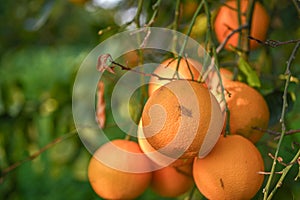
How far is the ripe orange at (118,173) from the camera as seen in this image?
2.78 ft

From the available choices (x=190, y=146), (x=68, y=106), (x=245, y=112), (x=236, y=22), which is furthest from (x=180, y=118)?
(x=68, y=106)

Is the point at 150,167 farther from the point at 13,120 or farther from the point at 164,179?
the point at 13,120

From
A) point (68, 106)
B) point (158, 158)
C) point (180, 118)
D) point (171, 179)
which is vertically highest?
point (180, 118)

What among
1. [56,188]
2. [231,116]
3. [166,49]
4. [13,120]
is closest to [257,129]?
[231,116]

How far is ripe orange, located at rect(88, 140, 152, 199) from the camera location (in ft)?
2.78

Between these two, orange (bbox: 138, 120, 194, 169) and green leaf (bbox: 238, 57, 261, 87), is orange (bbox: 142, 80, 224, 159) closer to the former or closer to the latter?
orange (bbox: 138, 120, 194, 169)

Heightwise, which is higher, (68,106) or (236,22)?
(236,22)

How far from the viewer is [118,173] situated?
0.85 m

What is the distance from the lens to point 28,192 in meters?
1.68

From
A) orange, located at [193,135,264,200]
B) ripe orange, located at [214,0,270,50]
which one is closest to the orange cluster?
orange, located at [193,135,264,200]

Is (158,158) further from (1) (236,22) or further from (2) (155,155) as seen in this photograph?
(1) (236,22)

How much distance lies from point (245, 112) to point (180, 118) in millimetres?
164

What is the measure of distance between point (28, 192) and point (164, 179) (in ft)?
2.90

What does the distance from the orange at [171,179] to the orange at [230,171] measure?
14 cm
